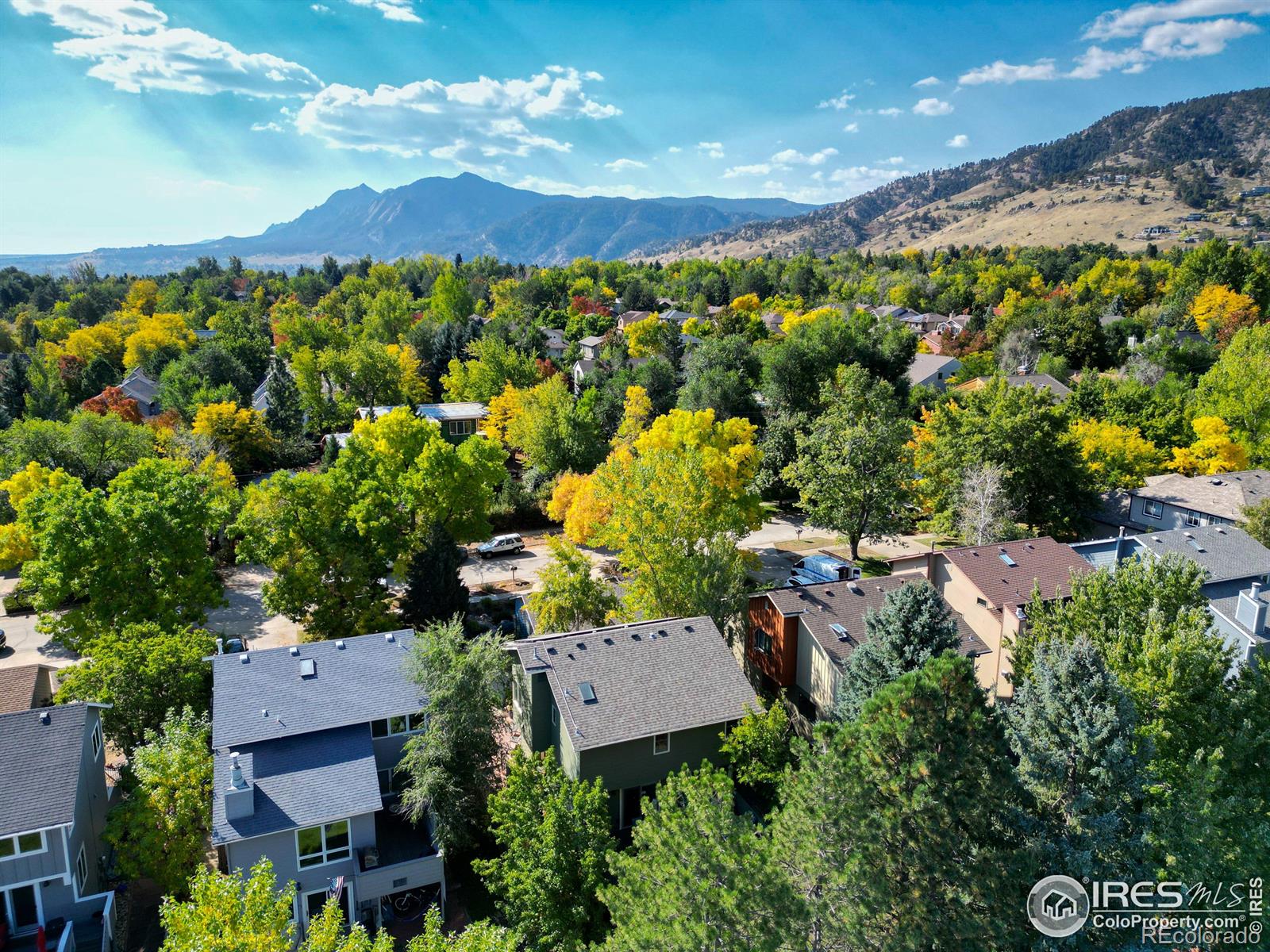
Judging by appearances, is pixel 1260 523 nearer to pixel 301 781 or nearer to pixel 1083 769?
pixel 1083 769

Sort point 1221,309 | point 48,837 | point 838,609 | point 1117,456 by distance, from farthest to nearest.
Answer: point 1221,309 < point 1117,456 < point 838,609 < point 48,837

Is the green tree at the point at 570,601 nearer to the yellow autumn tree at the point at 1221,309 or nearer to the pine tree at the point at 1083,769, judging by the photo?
the pine tree at the point at 1083,769

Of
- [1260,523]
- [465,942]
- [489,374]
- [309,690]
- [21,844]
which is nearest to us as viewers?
[465,942]

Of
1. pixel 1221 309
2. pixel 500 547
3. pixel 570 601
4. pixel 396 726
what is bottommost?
pixel 500 547

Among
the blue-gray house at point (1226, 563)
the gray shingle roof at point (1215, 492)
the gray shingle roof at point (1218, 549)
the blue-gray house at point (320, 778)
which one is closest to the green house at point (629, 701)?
the blue-gray house at point (320, 778)

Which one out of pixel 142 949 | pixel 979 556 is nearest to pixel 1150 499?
pixel 979 556

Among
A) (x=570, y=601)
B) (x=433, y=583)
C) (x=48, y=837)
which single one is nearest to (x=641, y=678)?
(x=570, y=601)
